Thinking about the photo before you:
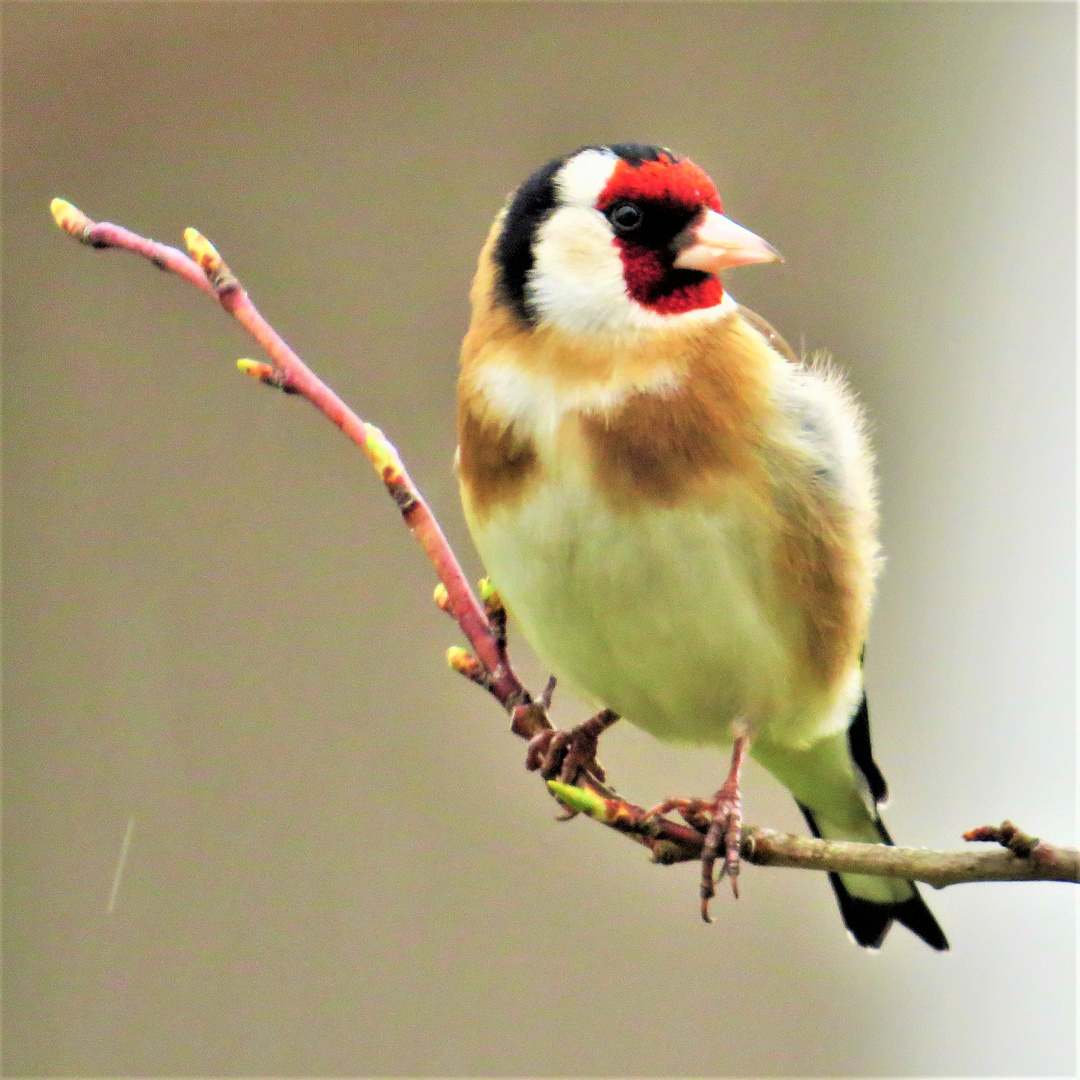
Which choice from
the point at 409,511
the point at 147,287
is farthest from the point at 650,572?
the point at 147,287

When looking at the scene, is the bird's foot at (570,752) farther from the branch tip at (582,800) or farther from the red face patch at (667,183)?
the red face patch at (667,183)

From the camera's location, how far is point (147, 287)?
105 inches

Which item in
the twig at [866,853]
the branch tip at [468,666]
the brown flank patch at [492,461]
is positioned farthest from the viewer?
the brown flank patch at [492,461]

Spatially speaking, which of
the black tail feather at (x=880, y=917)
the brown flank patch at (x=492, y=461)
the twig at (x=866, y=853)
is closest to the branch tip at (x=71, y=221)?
the brown flank patch at (x=492, y=461)

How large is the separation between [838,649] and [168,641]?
1585 mm

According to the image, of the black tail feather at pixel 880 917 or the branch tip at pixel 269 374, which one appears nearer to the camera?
the branch tip at pixel 269 374

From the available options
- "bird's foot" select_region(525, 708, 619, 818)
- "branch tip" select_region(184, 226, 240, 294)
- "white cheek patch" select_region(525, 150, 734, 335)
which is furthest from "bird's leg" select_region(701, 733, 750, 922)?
"branch tip" select_region(184, 226, 240, 294)

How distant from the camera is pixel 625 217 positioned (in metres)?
1.22

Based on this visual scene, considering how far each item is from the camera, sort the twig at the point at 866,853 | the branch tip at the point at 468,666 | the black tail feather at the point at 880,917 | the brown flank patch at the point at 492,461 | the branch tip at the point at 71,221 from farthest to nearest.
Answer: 1. the black tail feather at the point at 880,917
2. the brown flank patch at the point at 492,461
3. the branch tip at the point at 468,666
4. the branch tip at the point at 71,221
5. the twig at the point at 866,853

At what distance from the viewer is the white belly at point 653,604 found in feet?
3.83

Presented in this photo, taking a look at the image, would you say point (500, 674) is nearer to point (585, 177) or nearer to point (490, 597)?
point (490, 597)

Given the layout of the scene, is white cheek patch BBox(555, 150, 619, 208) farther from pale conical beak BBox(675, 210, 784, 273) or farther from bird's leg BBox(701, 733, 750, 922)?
bird's leg BBox(701, 733, 750, 922)

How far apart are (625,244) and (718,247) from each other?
90 mm

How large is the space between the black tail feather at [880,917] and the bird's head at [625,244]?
68 cm
